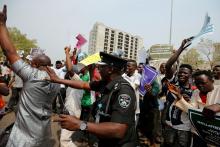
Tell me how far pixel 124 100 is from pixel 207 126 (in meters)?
1.11

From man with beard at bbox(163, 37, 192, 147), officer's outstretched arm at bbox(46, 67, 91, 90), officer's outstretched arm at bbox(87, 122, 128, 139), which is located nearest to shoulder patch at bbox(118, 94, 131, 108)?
officer's outstretched arm at bbox(87, 122, 128, 139)

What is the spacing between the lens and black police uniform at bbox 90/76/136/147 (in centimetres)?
247

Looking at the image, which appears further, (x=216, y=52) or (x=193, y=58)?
(x=193, y=58)

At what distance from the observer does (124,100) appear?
→ 2514mm

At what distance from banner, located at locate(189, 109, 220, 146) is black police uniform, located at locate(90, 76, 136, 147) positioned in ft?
2.68

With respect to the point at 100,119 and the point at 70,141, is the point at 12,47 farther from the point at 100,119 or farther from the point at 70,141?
the point at 70,141

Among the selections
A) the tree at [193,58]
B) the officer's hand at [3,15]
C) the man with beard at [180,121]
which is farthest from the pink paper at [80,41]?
the tree at [193,58]

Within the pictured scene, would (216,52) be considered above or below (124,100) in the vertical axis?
above

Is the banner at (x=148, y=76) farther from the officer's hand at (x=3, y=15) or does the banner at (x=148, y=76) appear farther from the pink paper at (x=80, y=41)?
the officer's hand at (x=3, y=15)

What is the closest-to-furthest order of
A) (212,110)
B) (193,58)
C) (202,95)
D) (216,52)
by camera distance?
(212,110) < (202,95) < (216,52) < (193,58)

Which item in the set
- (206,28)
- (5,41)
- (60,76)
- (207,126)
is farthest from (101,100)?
(60,76)

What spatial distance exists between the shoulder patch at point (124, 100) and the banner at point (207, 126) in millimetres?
947

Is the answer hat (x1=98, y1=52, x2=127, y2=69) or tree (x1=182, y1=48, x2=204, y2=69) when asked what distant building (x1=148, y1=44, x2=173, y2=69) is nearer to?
hat (x1=98, y1=52, x2=127, y2=69)

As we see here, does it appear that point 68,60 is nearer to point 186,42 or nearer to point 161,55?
point 186,42
